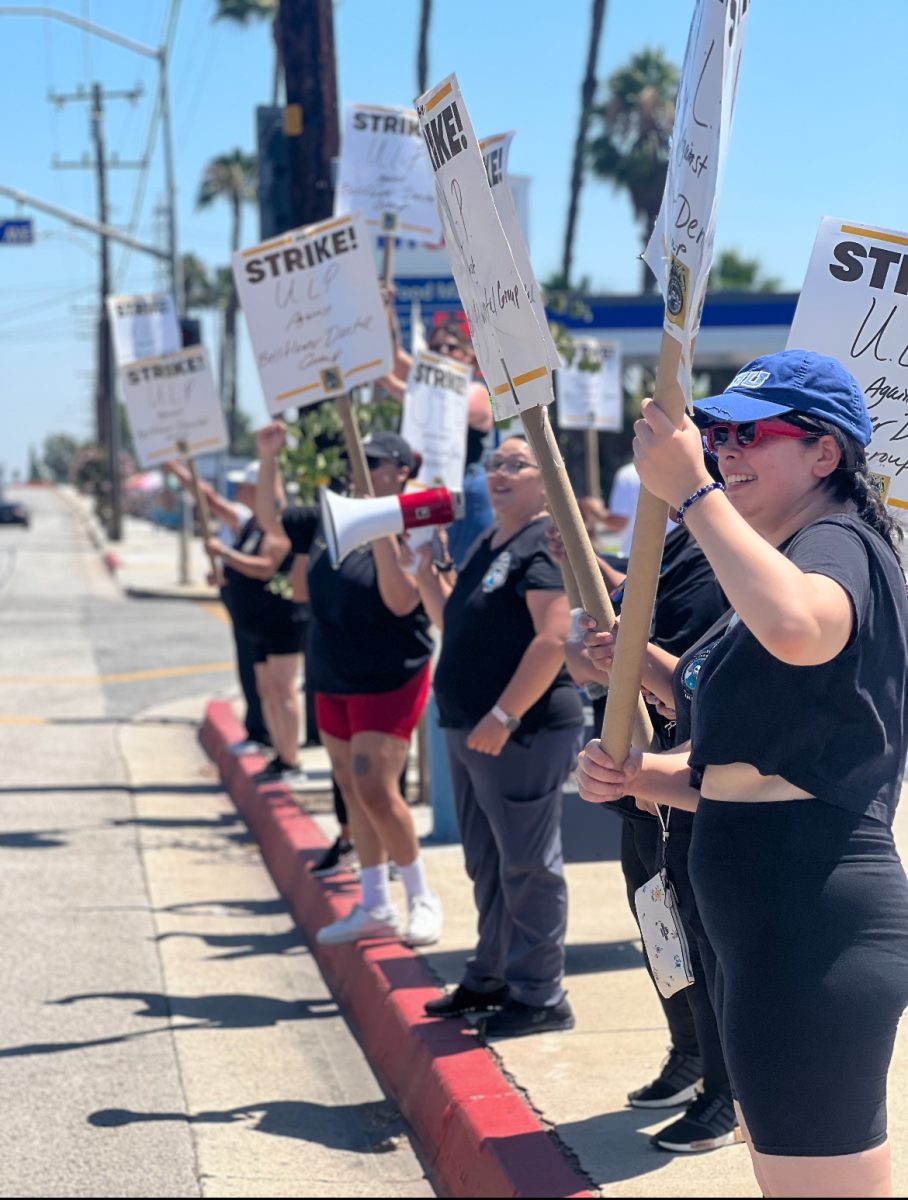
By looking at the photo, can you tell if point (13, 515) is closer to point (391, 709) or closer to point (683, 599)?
point (391, 709)

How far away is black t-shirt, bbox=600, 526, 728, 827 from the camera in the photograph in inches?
165

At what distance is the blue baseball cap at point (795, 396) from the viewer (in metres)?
2.68

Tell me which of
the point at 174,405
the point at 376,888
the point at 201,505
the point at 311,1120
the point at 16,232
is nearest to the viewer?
the point at 311,1120

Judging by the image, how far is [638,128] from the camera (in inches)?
1796

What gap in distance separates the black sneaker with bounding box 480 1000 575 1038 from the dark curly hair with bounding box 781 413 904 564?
109 inches

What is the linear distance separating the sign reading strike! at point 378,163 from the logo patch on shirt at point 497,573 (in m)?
3.57

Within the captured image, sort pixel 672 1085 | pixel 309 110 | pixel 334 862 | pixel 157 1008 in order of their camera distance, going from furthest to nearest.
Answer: pixel 309 110 → pixel 334 862 → pixel 157 1008 → pixel 672 1085

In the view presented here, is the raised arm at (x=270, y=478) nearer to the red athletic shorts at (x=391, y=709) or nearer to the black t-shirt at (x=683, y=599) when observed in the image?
the red athletic shorts at (x=391, y=709)

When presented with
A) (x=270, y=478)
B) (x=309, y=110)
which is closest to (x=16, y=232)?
(x=309, y=110)

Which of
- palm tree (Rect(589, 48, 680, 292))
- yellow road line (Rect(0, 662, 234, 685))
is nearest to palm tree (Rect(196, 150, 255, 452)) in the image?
palm tree (Rect(589, 48, 680, 292))

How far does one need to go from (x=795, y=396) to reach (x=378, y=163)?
234 inches

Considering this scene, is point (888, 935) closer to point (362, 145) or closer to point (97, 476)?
point (362, 145)

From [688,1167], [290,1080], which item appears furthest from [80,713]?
[688,1167]

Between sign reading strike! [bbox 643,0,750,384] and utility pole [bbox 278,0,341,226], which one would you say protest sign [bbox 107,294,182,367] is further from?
sign reading strike! [bbox 643,0,750,384]
